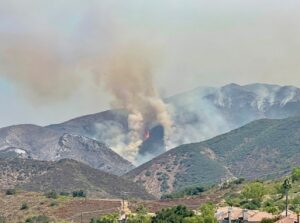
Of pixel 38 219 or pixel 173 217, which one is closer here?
pixel 173 217

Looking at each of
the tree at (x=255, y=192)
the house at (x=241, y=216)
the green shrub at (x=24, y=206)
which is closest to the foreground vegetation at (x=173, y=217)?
the house at (x=241, y=216)

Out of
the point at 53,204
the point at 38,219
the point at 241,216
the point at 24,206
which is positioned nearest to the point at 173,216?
the point at 241,216

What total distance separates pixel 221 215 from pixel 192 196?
2832 inches

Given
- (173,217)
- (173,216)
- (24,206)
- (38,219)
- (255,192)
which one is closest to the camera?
(173,217)

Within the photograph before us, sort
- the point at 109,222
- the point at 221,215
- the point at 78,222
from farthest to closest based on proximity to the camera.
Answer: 1. the point at 78,222
2. the point at 109,222
3. the point at 221,215

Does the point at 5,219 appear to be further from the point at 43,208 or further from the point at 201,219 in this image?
the point at 201,219

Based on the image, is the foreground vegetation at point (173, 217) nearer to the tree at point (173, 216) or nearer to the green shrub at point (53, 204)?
the tree at point (173, 216)

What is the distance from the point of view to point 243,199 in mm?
154375

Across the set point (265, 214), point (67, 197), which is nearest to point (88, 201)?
point (67, 197)

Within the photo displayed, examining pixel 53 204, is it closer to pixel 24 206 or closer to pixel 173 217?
pixel 24 206

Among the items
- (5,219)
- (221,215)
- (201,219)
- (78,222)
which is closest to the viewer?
(201,219)

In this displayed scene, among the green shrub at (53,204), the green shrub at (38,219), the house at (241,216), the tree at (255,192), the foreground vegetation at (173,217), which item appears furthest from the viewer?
the green shrub at (53,204)

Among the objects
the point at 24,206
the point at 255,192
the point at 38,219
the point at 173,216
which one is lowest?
the point at 173,216

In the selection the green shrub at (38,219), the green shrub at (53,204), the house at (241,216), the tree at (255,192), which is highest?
the green shrub at (53,204)
